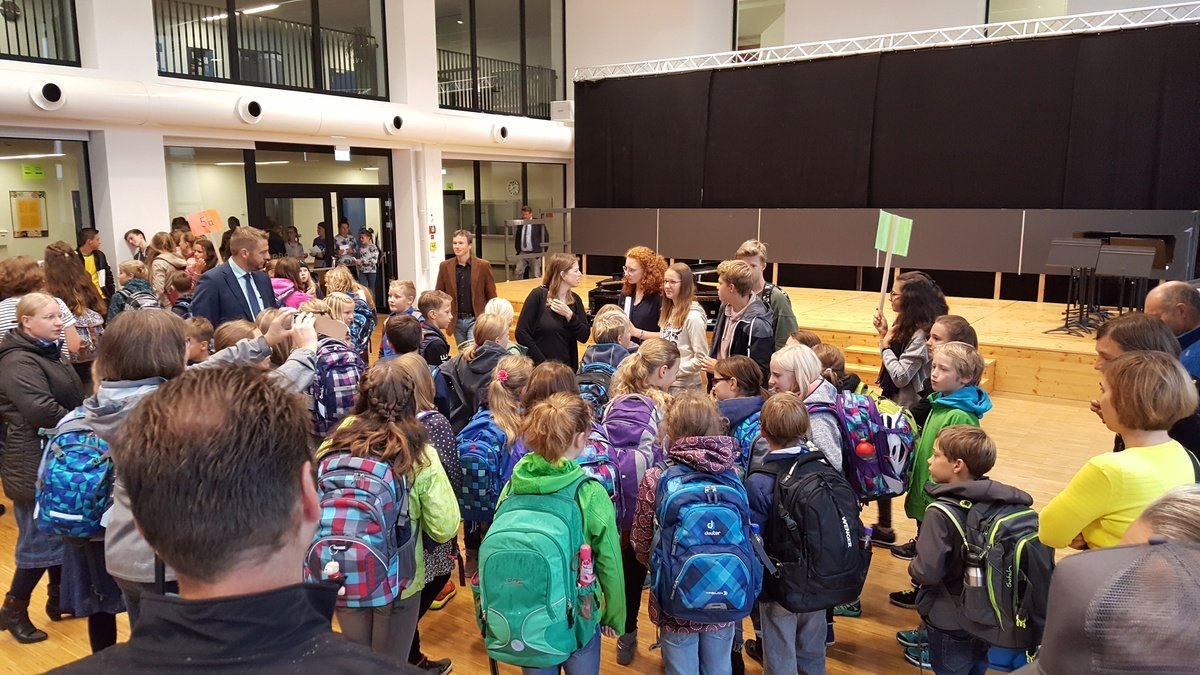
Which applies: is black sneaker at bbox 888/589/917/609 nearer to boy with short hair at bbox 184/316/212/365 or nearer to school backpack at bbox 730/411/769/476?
school backpack at bbox 730/411/769/476

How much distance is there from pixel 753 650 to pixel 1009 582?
1107 millimetres

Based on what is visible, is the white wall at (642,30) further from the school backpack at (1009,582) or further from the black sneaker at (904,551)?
the school backpack at (1009,582)

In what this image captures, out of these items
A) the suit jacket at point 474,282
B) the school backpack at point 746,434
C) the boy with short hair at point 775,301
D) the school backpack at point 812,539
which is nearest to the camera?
the school backpack at point 812,539

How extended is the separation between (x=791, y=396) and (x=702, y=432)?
0.37 m

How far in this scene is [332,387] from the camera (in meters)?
3.36

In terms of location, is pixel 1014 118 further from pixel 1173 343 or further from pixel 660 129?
pixel 1173 343

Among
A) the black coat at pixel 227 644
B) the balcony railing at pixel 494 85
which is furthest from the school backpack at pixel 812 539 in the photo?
the balcony railing at pixel 494 85

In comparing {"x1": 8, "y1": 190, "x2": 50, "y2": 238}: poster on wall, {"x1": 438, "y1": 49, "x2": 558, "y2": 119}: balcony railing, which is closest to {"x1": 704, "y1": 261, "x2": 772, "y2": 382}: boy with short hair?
{"x1": 8, "y1": 190, "x2": 50, "y2": 238}: poster on wall

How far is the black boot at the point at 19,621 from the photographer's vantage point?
3.19 metres

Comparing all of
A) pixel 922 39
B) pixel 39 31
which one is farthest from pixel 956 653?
pixel 922 39

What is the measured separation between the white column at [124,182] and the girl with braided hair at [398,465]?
7769mm

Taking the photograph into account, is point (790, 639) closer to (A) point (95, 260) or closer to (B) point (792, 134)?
(A) point (95, 260)

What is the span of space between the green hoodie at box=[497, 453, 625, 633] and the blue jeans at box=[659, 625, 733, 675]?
0.74 feet

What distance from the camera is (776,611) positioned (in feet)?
8.58
